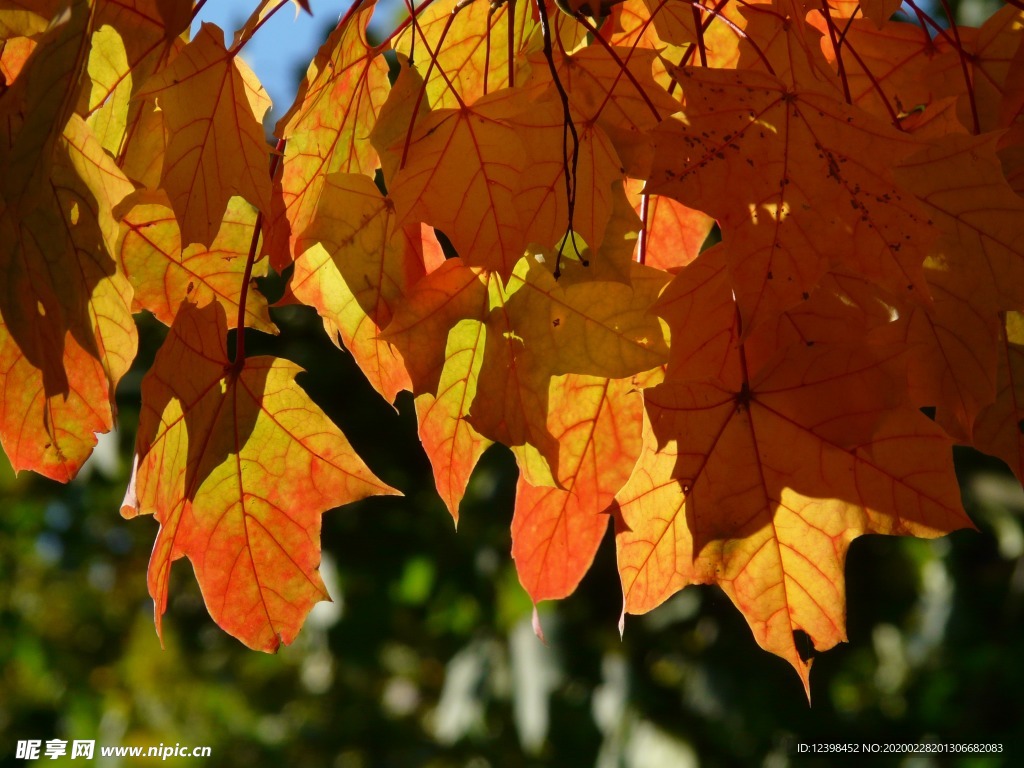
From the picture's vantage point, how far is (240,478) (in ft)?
2.81

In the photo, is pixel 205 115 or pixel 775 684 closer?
pixel 205 115

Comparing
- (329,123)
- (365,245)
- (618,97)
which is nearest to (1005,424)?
(618,97)

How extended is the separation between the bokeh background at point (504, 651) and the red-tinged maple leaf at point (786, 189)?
2070 millimetres

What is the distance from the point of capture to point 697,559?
0.77 m

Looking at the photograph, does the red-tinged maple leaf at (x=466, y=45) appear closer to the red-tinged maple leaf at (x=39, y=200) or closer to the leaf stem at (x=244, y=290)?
the leaf stem at (x=244, y=290)

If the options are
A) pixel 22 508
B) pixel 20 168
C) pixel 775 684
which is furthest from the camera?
pixel 22 508

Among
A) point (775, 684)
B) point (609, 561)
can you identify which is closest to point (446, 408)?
point (609, 561)

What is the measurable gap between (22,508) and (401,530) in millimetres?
2181

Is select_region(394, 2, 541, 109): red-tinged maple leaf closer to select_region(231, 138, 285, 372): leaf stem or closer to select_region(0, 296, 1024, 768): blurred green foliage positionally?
select_region(231, 138, 285, 372): leaf stem

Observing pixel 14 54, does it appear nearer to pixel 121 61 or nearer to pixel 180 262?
pixel 121 61

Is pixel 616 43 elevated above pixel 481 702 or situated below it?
above

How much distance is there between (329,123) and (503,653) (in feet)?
8.07

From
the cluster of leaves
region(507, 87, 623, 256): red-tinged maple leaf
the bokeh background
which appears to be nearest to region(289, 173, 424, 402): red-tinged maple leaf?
the cluster of leaves

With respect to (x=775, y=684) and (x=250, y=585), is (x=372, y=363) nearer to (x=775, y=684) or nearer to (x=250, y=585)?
(x=250, y=585)
